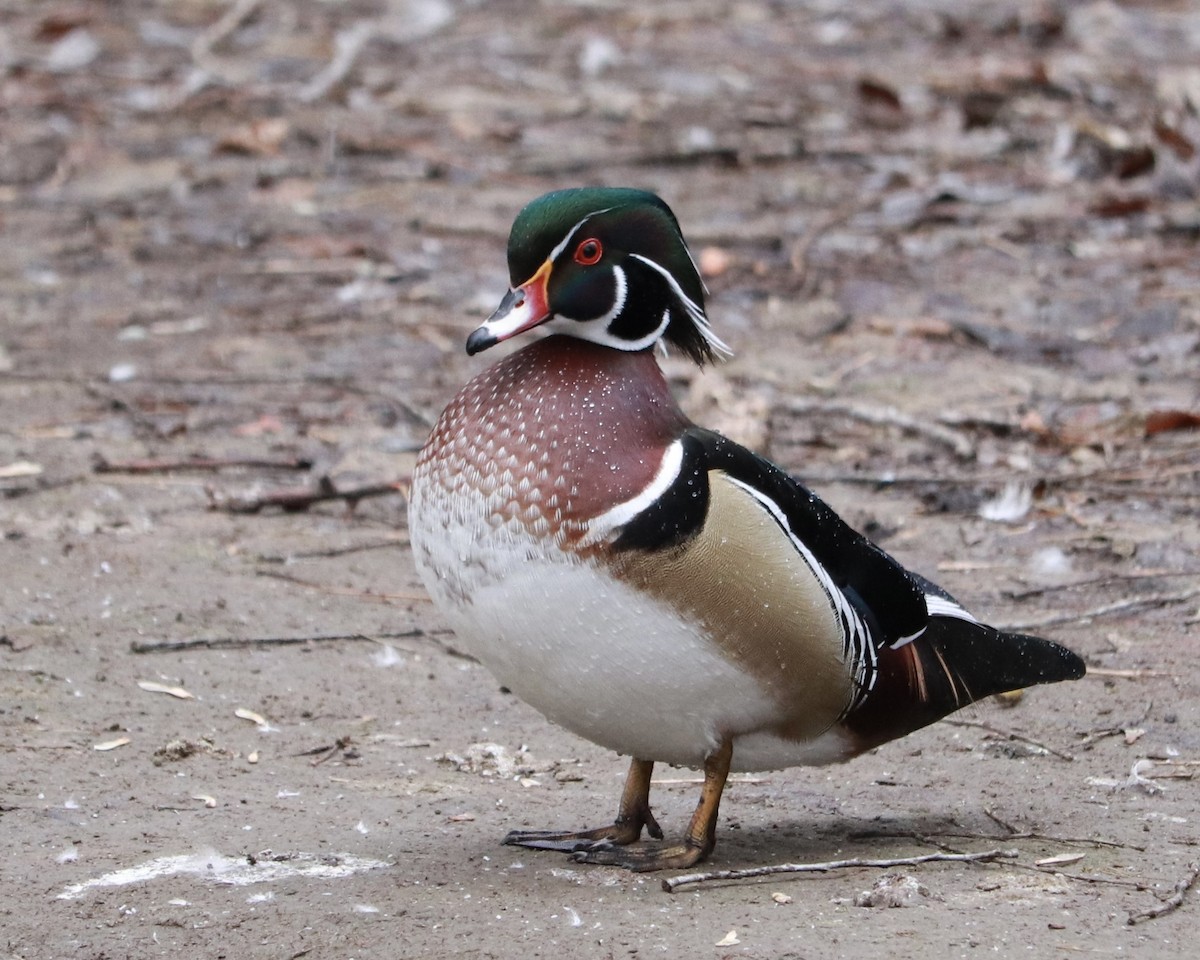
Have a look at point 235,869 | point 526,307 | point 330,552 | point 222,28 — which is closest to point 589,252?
point 526,307

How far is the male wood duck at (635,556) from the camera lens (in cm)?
327

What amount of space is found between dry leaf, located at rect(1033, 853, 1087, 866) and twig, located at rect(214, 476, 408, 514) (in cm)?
272

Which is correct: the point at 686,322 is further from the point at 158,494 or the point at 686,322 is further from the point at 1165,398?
the point at 1165,398

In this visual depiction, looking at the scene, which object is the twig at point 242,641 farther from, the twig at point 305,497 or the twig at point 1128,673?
the twig at point 1128,673

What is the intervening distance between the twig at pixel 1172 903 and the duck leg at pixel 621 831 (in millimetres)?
968

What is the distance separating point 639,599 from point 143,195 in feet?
23.2

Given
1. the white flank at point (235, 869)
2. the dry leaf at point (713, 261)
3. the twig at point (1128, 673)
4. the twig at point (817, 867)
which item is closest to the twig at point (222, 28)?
the dry leaf at point (713, 261)

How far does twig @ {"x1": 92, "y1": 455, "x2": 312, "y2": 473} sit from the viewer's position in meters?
5.86

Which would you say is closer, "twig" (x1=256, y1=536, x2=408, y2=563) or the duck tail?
the duck tail

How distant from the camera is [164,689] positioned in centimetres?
443

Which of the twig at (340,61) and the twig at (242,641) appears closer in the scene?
the twig at (242,641)

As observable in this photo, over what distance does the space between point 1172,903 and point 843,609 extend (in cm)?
78

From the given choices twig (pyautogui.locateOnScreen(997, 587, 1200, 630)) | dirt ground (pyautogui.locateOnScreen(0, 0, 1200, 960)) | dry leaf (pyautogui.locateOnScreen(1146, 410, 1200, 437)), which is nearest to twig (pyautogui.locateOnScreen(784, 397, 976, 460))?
dirt ground (pyautogui.locateOnScreen(0, 0, 1200, 960))

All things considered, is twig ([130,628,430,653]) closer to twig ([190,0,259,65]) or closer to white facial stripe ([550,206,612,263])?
white facial stripe ([550,206,612,263])
